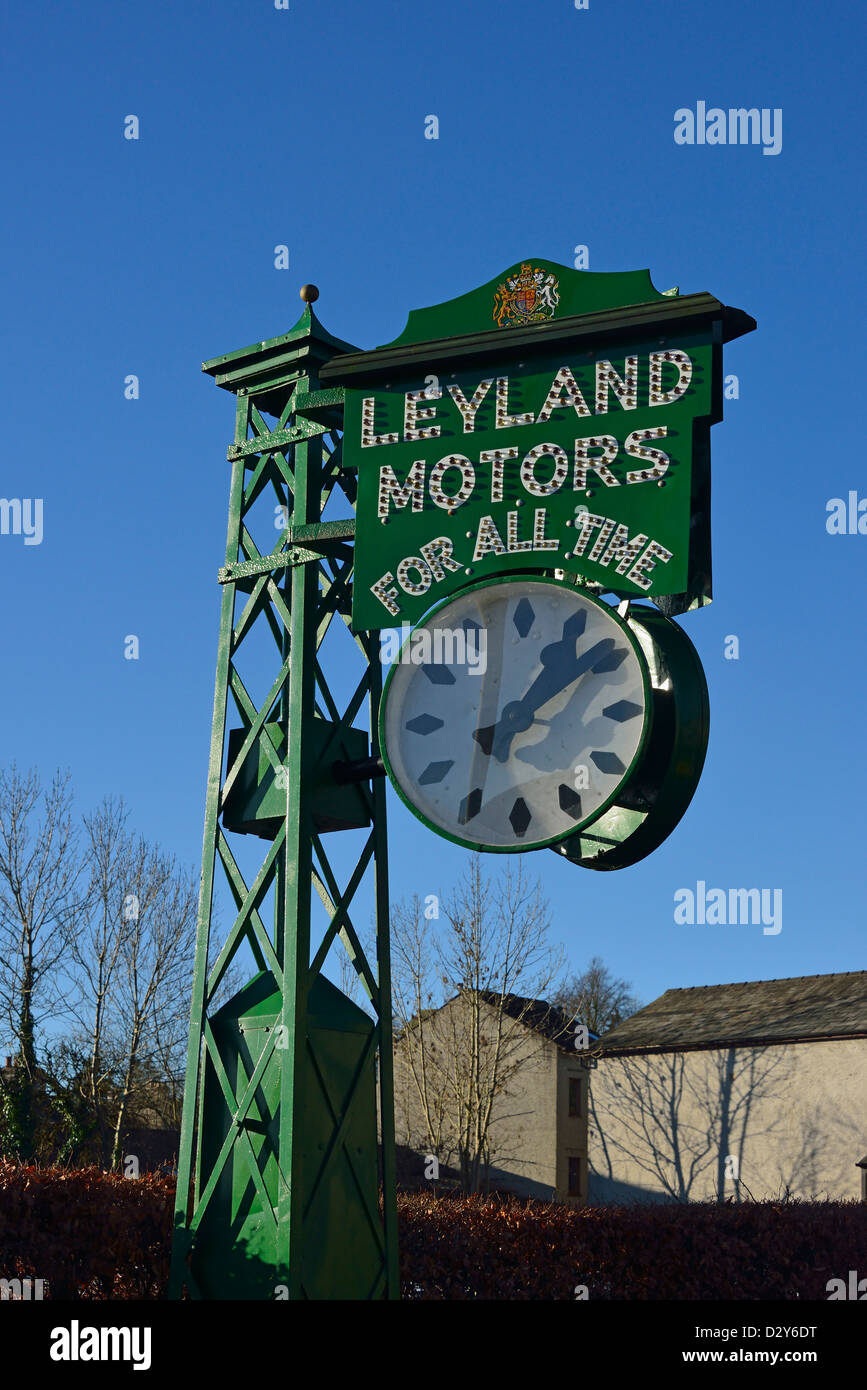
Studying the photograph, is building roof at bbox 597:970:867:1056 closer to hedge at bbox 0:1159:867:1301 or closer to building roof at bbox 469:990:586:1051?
building roof at bbox 469:990:586:1051

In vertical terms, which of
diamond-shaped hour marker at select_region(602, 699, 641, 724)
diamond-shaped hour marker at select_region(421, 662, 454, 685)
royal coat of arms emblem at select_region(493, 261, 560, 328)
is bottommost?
diamond-shaped hour marker at select_region(602, 699, 641, 724)

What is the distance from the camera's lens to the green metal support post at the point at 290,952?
31.1 ft

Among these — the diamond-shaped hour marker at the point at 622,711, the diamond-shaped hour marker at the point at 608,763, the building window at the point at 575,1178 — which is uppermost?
the diamond-shaped hour marker at the point at 622,711

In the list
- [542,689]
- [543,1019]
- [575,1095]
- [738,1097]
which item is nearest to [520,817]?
[542,689]

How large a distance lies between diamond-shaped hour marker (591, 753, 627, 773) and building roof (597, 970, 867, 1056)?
72.1 feet

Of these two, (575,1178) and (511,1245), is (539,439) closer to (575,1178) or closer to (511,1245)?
(511,1245)

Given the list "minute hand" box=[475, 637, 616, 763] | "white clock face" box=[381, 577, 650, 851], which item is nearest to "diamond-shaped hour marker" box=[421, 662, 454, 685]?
"white clock face" box=[381, 577, 650, 851]

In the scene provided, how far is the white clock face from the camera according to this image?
27.7ft

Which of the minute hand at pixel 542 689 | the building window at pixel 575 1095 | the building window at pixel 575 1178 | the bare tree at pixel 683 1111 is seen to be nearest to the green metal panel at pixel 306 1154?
the minute hand at pixel 542 689

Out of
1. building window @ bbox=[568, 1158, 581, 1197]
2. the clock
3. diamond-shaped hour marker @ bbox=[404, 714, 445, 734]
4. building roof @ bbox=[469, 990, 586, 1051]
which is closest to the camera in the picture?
the clock

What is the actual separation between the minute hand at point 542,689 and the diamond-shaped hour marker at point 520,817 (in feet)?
1.04

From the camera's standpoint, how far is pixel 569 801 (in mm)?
8438

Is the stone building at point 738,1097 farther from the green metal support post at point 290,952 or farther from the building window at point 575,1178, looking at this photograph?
the green metal support post at point 290,952
